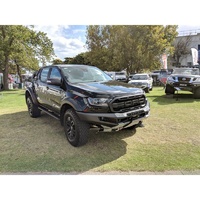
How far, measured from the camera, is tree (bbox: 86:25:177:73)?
22609 mm

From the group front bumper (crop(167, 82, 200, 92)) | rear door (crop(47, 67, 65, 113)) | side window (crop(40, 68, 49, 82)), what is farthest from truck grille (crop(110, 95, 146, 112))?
front bumper (crop(167, 82, 200, 92))

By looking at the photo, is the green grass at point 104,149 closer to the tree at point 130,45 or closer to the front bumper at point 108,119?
the front bumper at point 108,119

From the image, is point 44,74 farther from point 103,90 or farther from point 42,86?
point 103,90

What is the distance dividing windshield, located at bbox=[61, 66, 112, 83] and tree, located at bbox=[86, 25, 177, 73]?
19.2m

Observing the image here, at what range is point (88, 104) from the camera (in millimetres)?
3451

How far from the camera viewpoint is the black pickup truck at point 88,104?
11.2 feet

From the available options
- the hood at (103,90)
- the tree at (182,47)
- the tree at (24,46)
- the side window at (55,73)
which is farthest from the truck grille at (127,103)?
the tree at (182,47)

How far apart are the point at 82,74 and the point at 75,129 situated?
1.55m

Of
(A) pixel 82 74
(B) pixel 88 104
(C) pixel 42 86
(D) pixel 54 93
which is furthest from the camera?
(C) pixel 42 86

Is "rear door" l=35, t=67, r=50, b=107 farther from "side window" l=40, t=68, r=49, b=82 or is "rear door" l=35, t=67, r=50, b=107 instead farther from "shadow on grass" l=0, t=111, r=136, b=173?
"shadow on grass" l=0, t=111, r=136, b=173

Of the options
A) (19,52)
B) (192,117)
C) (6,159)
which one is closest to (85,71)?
(6,159)

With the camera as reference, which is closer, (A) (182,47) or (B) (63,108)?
(B) (63,108)

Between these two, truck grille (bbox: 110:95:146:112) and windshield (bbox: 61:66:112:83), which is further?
windshield (bbox: 61:66:112:83)

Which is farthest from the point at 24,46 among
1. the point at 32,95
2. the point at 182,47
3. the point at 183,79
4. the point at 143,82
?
the point at 182,47
